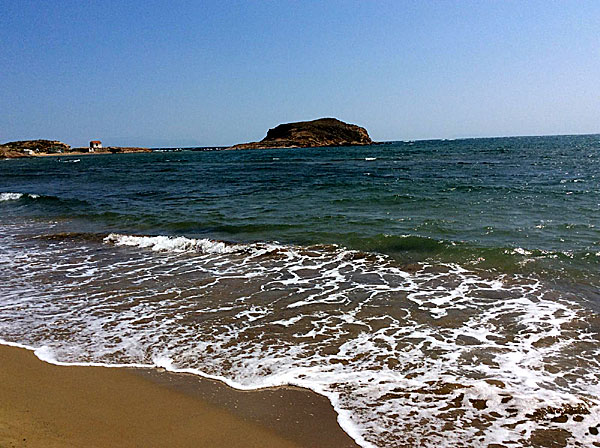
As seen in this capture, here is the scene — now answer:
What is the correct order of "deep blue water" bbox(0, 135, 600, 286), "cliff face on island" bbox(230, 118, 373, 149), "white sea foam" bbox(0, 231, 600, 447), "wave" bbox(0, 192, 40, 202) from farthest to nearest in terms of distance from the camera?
"cliff face on island" bbox(230, 118, 373, 149), "wave" bbox(0, 192, 40, 202), "deep blue water" bbox(0, 135, 600, 286), "white sea foam" bbox(0, 231, 600, 447)

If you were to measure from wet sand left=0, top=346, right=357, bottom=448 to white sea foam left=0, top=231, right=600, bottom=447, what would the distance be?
0.23 meters

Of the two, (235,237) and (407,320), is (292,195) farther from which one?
(407,320)

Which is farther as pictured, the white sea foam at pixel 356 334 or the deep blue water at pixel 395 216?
the deep blue water at pixel 395 216

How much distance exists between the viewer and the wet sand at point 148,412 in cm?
369

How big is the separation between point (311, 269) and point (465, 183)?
17668 millimetres

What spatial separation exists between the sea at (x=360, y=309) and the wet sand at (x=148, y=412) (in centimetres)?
23

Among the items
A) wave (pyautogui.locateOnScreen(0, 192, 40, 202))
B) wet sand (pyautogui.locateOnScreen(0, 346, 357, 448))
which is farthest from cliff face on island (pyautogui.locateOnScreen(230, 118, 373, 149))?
wet sand (pyautogui.locateOnScreen(0, 346, 357, 448))

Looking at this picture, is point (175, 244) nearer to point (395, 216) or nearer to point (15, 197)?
point (395, 216)

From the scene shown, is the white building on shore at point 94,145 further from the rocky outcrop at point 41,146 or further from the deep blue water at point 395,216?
the deep blue water at point 395,216

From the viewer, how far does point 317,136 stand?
500 feet

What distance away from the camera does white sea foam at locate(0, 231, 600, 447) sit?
4.14 m

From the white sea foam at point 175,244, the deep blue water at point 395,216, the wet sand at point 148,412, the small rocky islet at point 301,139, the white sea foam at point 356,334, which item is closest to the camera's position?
the wet sand at point 148,412

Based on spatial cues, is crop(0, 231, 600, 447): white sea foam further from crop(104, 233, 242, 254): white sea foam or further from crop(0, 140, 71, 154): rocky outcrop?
crop(0, 140, 71, 154): rocky outcrop

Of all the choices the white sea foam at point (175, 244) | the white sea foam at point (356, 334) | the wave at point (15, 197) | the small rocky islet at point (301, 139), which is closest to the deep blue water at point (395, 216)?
the white sea foam at point (175, 244)
